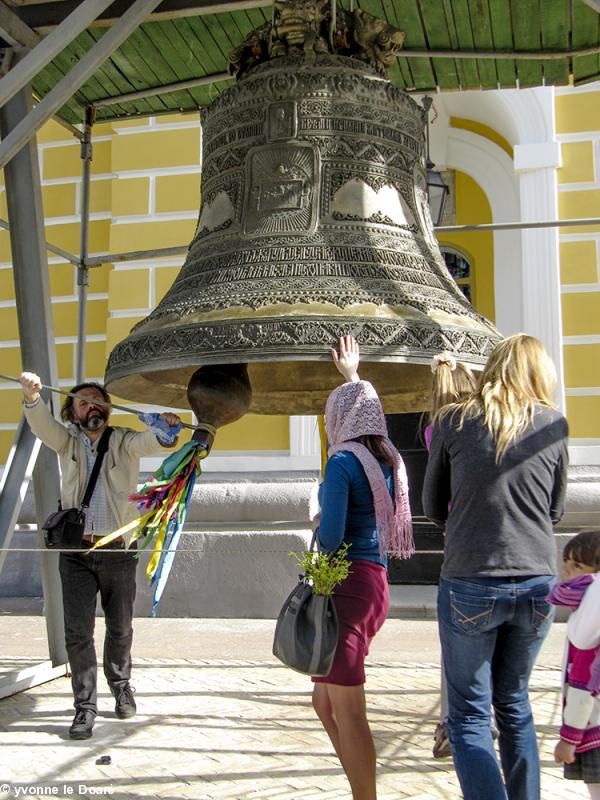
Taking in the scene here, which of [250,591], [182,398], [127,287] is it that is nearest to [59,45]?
[182,398]

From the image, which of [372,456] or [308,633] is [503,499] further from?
[308,633]

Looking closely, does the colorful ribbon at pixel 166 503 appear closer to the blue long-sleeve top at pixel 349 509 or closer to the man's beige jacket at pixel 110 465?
the blue long-sleeve top at pixel 349 509

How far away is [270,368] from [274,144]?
0.98 metres

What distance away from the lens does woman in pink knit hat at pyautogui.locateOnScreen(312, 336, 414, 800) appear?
2789mm

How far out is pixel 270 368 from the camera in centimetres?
369

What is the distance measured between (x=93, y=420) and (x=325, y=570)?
6.17 ft

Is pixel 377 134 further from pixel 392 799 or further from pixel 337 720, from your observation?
pixel 392 799

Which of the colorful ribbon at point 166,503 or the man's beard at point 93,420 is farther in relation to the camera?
the man's beard at point 93,420

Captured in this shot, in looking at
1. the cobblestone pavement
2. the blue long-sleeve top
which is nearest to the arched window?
the cobblestone pavement

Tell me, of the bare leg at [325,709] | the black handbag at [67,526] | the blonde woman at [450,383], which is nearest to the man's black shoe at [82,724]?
the black handbag at [67,526]

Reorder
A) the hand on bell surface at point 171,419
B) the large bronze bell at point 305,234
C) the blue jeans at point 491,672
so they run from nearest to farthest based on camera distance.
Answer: the blue jeans at point 491,672 → the large bronze bell at point 305,234 → the hand on bell surface at point 171,419

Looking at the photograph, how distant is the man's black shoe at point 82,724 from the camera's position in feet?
12.9

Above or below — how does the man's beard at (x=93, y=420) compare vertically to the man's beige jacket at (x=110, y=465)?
above

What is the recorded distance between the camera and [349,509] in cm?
290
